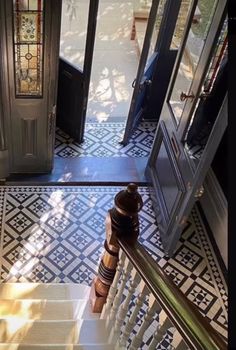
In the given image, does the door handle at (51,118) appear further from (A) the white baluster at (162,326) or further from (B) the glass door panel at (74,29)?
(A) the white baluster at (162,326)

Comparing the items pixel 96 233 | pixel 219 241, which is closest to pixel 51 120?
pixel 96 233

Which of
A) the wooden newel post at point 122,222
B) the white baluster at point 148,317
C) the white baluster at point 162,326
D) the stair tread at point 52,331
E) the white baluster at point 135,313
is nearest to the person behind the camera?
the white baluster at point 162,326

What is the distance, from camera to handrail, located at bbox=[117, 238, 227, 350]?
125 cm

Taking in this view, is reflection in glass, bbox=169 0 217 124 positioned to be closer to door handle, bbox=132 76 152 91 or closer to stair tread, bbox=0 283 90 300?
door handle, bbox=132 76 152 91

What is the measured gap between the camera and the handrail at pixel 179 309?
1.25 metres

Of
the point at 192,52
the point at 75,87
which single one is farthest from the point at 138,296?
the point at 75,87

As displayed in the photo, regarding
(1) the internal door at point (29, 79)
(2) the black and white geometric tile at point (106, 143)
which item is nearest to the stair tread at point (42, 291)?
(1) the internal door at point (29, 79)

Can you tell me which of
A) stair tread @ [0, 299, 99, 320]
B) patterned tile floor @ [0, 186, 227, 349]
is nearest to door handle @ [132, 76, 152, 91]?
patterned tile floor @ [0, 186, 227, 349]

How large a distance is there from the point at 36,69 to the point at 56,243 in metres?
1.35

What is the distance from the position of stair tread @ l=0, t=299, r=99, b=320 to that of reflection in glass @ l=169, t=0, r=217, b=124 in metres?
1.50

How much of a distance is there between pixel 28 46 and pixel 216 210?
1.98 m

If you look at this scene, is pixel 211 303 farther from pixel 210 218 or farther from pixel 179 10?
pixel 179 10

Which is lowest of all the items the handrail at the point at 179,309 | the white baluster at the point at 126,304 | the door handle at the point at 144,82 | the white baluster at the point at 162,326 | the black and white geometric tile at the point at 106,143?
the black and white geometric tile at the point at 106,143

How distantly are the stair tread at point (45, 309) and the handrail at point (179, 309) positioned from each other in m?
1.04
